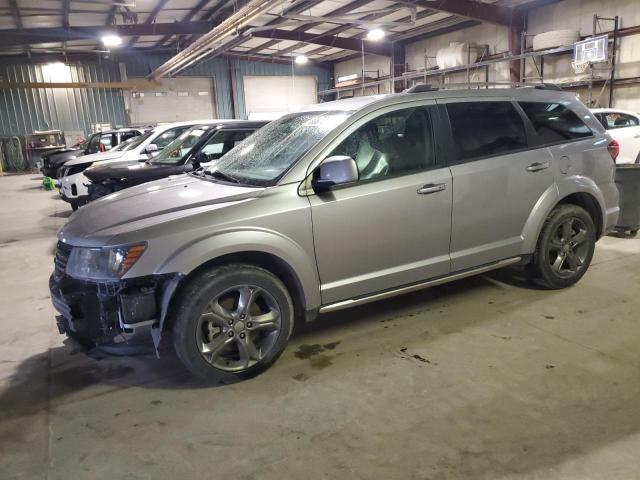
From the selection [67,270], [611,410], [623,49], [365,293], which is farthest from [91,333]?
[623,49]

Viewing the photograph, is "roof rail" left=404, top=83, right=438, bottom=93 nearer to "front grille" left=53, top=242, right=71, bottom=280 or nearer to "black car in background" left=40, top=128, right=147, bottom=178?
"front grille" left=53, top=242, right=71, bottom=280

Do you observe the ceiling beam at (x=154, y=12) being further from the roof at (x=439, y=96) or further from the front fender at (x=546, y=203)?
the front fender at (x=546, y=203)

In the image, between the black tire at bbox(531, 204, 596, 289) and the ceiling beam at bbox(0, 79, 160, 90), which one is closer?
the black tire at bbox(531, 204, 596, 289)

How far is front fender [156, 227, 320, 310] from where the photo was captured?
9.33 ft

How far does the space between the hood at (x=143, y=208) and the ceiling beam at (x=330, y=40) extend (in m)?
15.0

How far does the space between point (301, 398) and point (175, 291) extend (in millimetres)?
969

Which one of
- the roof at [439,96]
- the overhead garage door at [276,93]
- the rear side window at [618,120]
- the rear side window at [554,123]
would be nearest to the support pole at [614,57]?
the rear side window at [618,120]

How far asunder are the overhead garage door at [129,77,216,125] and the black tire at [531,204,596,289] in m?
22.0

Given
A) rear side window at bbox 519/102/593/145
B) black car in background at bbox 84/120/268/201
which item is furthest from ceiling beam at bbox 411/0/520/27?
rear side window at bbox 519/102/593/145

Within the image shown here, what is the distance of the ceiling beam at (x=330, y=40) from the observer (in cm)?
1786

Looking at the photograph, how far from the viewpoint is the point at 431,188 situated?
3514mm

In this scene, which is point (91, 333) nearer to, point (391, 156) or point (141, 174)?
point (391, 156)

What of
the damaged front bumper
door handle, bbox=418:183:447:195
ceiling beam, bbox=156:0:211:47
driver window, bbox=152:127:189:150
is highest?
ceiling beam, bbox=156:0:211:47

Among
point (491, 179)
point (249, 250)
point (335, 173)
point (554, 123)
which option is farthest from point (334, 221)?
point (554, 123)
